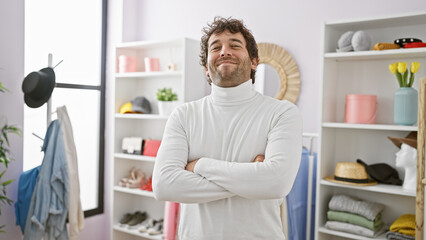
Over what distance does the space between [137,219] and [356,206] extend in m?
1.97

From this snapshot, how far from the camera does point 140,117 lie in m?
3.44

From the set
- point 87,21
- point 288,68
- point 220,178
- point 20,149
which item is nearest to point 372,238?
point 288,68

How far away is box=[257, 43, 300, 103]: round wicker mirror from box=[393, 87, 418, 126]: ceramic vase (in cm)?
76

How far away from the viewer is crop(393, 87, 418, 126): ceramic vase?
7.81 ft

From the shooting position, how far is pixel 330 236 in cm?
281

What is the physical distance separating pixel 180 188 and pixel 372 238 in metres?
1.55

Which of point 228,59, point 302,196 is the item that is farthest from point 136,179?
point 228,59

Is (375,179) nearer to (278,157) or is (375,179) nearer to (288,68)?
(288,68)

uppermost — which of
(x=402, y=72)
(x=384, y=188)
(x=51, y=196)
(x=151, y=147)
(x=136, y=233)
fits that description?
(x=402, y=72)

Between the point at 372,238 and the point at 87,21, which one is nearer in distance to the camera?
the point at 372,238

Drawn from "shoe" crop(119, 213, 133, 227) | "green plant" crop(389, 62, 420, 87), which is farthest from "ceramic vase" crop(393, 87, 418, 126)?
"shoe" crop(119, 213, 133, 227)

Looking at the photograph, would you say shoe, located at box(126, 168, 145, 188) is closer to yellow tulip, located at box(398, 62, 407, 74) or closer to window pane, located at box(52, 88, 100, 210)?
window pane, located at box(52, 88, 100, 210)

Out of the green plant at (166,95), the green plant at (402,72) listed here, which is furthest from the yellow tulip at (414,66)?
the green plant at (166,95)

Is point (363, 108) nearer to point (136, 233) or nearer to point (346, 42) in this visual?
point (346, 42)
